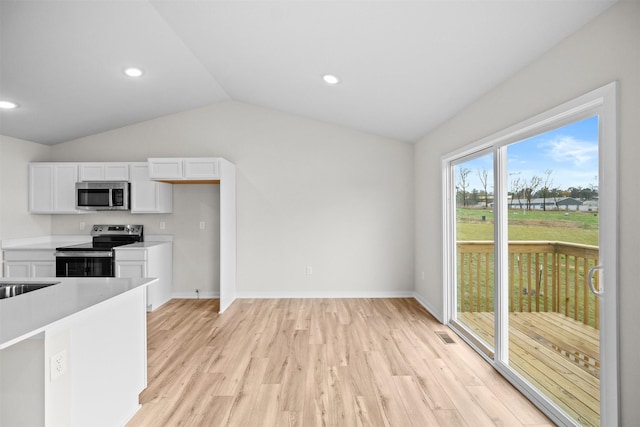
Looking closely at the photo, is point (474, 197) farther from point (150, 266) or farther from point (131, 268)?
point (131, 268)

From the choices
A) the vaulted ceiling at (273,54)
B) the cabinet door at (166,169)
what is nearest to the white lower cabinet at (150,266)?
the cabinet door at (166,169)

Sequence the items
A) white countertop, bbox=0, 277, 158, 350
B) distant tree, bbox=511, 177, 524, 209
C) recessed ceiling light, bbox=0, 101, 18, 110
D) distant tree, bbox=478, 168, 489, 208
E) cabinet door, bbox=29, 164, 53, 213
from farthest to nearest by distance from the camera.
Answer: cabinet door, bbox=29, 164, 53, 213
recessed ceiling light, bbox=0, 101, 18, 110
distant tree, bbox=478, 168, 489, 208
distant tree, bbox=511, 177, 524, 209
white countertop, bbox=0, 277, 158, 350

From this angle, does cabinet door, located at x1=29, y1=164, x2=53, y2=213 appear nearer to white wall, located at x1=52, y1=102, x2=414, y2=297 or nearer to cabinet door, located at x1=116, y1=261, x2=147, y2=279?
white wall, located at x1=52, y1=102, x2=414, y2=297

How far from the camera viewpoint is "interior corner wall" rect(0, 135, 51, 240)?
4.38 meters

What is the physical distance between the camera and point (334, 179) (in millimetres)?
5055

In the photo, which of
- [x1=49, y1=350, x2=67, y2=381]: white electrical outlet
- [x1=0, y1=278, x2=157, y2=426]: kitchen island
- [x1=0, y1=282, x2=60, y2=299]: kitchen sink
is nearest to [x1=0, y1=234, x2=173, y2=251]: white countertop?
[x1=0, y1=282, x2=60, y2=299]: kitchen sink

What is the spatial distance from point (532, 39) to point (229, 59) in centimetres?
282

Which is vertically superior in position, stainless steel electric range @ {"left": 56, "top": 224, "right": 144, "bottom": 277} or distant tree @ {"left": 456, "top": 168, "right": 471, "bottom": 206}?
distant tree @ {"left": 456, "top": 168, "right": 471, "bottom": 206}

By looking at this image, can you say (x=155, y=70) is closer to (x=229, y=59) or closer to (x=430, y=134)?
(x=229, y=59)

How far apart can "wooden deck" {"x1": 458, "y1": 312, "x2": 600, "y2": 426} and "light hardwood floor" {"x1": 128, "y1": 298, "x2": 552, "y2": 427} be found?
0.20 metres

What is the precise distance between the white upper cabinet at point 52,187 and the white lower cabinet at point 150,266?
1223 mm

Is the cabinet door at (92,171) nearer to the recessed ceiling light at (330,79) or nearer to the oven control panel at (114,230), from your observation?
the oven control panel at (114,230)

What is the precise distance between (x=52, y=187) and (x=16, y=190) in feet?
1.34

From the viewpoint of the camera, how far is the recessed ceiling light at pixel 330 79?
336 centimetres
